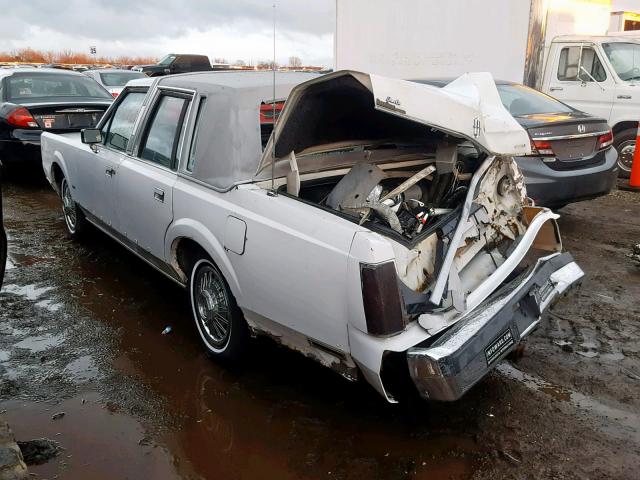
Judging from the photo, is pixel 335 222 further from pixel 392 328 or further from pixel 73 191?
pixel 73 191

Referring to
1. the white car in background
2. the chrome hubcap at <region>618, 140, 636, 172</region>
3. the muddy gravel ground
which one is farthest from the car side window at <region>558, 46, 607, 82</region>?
the white car in background

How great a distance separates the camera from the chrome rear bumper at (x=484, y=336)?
2.53 meters

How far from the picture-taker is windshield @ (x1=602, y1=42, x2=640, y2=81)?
8828mm

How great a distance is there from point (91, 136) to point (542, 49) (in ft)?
23.6

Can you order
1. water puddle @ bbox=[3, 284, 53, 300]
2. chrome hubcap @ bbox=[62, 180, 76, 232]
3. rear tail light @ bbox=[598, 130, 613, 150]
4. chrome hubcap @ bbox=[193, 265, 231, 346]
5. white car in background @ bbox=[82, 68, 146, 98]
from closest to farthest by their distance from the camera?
chrome hubcap @ bbox=[193, 265, 231, 346]
water puddle @ bbox=[3, 284, 53, 300]
chrome hubcap @ bbox=[62, 180, 76, 232]
rear tail light @ bbox=[598, 130, 613, 150]
white car in background @ bbox=[82, 68, 146, 98]

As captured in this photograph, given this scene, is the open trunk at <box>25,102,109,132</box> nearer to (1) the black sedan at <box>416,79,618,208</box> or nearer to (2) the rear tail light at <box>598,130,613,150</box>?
(1) the black sedan at <box>416,79,618,208</box>

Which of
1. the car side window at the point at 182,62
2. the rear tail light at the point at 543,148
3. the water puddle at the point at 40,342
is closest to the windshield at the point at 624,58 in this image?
the rear tail light at the point at 543,148

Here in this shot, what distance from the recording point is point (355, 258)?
2562mm

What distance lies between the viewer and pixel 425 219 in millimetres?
3166

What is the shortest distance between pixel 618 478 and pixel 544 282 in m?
1.02

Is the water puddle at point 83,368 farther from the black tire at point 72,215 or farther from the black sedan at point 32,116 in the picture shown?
the black sedan at point 32,116

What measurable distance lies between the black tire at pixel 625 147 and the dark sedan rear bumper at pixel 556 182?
3247 millimetres

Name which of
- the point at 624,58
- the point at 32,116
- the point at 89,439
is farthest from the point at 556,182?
the point at 32,116

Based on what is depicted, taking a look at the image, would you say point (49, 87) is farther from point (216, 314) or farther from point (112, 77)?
point (216, 314)
